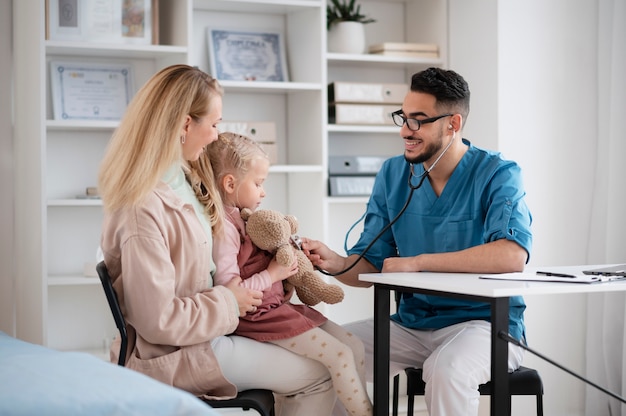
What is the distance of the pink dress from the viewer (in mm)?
2135

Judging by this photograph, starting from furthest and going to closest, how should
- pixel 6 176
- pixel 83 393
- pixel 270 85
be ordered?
pixel 270 85, pixel 6 176, pixel 83 393

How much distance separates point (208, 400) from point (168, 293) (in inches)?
10.6

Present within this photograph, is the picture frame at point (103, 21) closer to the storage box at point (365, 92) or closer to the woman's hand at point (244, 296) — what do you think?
the storage box at point (365, 92)

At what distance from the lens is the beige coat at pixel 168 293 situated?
1913 mm

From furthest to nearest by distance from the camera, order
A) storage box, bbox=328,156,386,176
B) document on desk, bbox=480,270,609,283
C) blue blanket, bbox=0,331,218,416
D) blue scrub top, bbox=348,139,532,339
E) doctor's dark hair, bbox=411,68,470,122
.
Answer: storage box, bbox=328,156,386,176 → doctor's dark hair, bbox=411,68,470,122 → blue scrub top, bbox=348,139,532,339 → document on desk, bbox=480,270,609,283 → blue blanket, bbox=0,331,218,416

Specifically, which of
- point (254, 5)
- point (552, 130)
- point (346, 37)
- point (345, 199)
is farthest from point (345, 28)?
point (552, 130)

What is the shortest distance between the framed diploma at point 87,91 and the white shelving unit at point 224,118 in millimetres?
49

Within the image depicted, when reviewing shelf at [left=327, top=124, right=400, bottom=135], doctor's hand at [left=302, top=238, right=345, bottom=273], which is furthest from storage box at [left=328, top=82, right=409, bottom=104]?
doctor's hand at [left=302, top=238, right=345, bottom=273]

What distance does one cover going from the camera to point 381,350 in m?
2.26

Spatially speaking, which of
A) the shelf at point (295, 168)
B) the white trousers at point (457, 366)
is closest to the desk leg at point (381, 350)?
the white trousers at point (457, 366)

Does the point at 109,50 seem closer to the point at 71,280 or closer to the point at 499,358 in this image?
the point at 71,280

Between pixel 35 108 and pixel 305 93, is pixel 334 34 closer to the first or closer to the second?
pixel 305 93

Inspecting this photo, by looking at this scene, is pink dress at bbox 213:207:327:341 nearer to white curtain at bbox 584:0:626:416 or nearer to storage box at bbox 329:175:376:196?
storage box at bbox 329:175:376:196

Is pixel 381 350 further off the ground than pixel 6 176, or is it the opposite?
pixel 6 176
